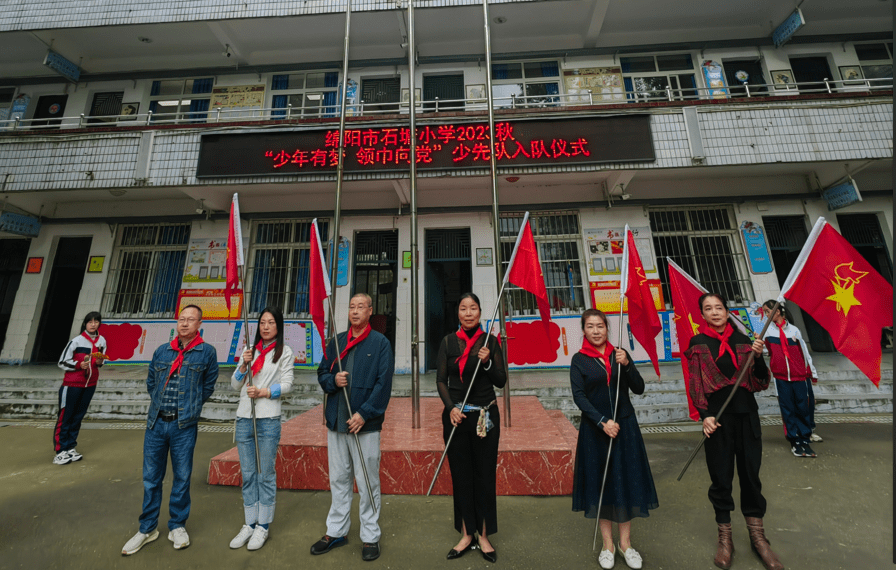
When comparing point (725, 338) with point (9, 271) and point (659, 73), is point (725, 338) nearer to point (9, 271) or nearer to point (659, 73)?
point (659, 73)

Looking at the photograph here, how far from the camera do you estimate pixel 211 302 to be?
7.82m

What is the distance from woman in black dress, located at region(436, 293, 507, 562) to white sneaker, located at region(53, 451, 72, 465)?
4.46 m

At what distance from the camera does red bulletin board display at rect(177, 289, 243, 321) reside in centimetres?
773

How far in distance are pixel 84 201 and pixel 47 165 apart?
1430 millimetres

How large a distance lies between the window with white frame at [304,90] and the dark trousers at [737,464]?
9.14 metres

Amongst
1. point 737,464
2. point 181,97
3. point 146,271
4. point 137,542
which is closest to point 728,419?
point 737,464

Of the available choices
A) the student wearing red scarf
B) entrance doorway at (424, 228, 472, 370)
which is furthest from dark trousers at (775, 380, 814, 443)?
entrance doorway at (424, 228, 472, 370)

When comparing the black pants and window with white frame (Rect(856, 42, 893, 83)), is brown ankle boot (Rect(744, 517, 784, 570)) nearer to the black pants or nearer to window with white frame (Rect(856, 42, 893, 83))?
the black pants

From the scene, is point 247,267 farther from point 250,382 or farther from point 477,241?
point 250,382

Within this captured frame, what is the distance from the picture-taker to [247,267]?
8.16 meters

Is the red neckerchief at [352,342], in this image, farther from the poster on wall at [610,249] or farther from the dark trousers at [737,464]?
the poster on wall at [610,249]

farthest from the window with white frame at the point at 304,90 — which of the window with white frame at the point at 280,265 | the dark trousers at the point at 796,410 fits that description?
the dark trousers at the point at 796,410

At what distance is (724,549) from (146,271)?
1064cm

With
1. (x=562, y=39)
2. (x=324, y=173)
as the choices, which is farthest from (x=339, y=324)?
(x=562, y=39)
